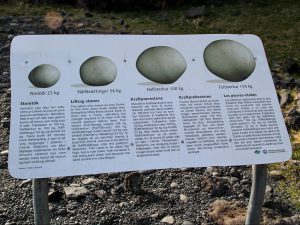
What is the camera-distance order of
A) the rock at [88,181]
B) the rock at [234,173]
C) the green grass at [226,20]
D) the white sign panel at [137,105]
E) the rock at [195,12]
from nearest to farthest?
1. the white sign panel at [137,105]
2. the rock at [88,181]
3. the rock at [234,173]
4. the green grass at [226,20]
5. the rock at [195,12]

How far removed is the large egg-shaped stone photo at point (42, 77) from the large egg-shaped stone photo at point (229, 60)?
0.84 metres

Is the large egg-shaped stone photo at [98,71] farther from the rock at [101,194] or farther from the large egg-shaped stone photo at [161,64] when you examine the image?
the rock at [101,194]

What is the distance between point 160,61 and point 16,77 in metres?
0.76

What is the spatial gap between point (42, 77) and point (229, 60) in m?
1.03

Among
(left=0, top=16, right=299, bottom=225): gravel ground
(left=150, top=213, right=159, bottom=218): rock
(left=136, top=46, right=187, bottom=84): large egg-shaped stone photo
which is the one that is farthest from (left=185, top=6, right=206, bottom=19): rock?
(left=136, top=46, right=187, bottom=84): large egg-shaped stone photo

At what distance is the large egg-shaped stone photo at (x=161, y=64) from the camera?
2824mm

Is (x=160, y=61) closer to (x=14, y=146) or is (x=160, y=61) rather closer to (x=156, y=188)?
(x=14, y=146)

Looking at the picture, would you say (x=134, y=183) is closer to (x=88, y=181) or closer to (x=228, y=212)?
(x=88, y=181)

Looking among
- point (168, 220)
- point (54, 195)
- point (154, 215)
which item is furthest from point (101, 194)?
point (168, 220)

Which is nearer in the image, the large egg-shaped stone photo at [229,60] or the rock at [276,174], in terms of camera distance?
the large egg-shaped stone photo at [229,60]

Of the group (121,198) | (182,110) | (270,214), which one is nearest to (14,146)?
(182,110)

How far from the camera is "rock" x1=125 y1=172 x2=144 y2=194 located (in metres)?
3.68

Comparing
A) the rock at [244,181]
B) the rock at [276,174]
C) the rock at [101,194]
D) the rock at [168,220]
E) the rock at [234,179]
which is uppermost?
the rock at [101,194]

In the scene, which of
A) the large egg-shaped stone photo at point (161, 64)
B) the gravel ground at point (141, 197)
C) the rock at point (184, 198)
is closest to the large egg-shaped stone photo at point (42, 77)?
the large egg-shaped stone photo at point (161, 64)
